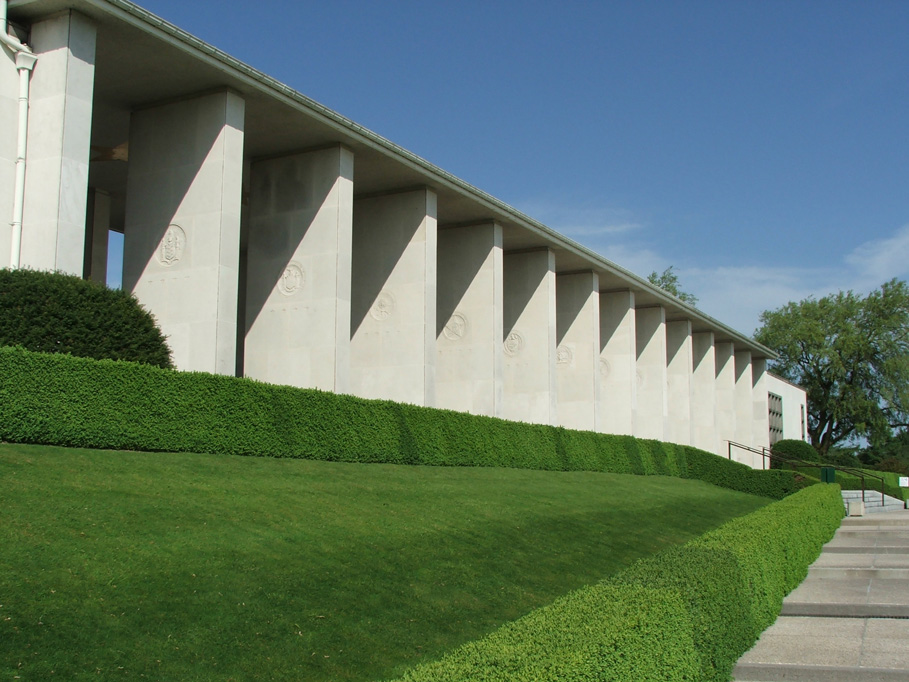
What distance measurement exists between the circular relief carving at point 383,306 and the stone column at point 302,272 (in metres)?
3.91

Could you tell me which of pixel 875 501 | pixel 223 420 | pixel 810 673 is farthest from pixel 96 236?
pixel 875 501

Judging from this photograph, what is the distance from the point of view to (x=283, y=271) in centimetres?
2356

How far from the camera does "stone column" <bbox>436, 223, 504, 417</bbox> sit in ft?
96.3

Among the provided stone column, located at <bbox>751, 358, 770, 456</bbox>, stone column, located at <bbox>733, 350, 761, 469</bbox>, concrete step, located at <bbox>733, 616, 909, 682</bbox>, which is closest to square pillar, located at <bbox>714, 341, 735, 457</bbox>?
stone column, located at <bbox>733, 350, 761, 469</bbox>

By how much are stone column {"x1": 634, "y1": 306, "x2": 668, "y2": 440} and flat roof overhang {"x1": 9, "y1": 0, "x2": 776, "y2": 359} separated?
40.0 feet

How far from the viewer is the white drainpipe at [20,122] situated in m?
16.0

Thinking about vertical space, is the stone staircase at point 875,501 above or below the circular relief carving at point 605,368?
below

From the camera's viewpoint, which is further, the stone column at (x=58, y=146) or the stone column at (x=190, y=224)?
the stone column at (x=190, y=224)

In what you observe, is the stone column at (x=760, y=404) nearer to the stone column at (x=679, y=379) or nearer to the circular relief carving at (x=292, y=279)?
the stone column at (x=679, y=379)

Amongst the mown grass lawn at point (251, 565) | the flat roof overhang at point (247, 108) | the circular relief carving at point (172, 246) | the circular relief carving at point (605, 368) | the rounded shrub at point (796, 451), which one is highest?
the flat roof overhang at point (247, 108)

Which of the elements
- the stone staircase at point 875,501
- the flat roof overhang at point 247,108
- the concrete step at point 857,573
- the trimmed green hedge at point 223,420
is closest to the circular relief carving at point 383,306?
the flat roof overhang at point 247,108

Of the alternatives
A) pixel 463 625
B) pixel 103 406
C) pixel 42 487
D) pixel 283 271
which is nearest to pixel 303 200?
pixel 283 271

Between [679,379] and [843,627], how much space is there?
123ft

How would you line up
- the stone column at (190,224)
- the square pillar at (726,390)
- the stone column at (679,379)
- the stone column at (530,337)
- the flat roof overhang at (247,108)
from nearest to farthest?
1. the flat roof overhang at (247,108)
2. the stone column at (190,224)
3. the stone column at (530,337)
4. the stone column at (679,379)
5. the square pillar at (726,390)
